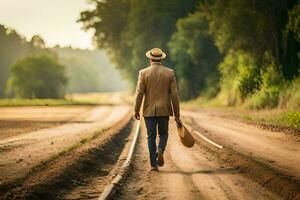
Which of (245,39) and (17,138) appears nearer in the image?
(17,138)

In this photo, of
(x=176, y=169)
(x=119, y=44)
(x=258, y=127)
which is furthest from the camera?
(x=119, y=44)

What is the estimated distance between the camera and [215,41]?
1823 inches

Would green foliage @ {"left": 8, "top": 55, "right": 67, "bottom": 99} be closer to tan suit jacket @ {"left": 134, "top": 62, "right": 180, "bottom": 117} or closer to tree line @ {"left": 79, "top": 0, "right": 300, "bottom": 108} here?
tree line @ {"left": 79, "top": 0, "right": 300, "bottom": 108}

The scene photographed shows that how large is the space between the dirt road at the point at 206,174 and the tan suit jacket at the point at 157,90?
4.00ft

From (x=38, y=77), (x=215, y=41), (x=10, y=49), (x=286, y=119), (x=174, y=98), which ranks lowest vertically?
(x=286, y=119)

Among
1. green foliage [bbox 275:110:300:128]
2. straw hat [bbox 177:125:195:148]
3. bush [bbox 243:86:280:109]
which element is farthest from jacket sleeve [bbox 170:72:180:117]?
bush [bbox 243:86:280:109]

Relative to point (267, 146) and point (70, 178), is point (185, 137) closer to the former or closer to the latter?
point (70, 178)

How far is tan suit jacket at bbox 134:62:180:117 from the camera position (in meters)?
10.2

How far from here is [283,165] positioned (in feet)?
34.1

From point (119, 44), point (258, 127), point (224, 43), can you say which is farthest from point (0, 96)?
point (258, 127)

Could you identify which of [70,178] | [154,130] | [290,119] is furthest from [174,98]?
[290,119]

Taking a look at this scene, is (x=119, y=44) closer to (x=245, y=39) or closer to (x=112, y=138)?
(x=245, y=39)

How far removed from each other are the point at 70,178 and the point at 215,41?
1513 inches

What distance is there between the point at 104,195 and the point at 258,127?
1485 centimetres
